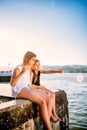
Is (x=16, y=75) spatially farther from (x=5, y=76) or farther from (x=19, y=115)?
(x=5, y=76)

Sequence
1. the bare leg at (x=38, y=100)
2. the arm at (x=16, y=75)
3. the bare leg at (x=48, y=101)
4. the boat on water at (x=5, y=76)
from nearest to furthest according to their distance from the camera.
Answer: the bare leg at (x=38, y=100), the arm at (x=16, y=75), the bare leg at (x=48, y=101), the boat on water at (x=5, y=76)

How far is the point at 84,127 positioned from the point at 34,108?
5.21 metres

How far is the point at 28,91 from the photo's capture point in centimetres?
431

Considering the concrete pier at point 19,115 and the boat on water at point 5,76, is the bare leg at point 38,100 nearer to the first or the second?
the concrete pier at point 19,115

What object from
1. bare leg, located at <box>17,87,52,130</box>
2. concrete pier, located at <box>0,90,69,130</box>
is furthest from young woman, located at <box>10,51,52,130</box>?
concrete pier, located at <box>0,90,69,130</box>

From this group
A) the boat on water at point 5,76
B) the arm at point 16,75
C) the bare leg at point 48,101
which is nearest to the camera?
the arm at point 16,75

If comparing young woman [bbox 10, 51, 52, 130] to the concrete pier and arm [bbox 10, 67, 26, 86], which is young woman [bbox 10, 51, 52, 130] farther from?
the concrete pier

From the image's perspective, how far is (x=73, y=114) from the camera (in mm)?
11047

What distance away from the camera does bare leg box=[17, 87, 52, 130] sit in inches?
163

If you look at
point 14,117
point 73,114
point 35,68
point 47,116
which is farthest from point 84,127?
point 14,117

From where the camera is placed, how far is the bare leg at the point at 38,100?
4.14 meters

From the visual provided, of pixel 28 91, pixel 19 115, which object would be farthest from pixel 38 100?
pixel 19 115

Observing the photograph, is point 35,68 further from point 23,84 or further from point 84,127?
point 84,127

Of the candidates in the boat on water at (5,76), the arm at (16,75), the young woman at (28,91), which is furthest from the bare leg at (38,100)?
the boat on water at (5,76)
